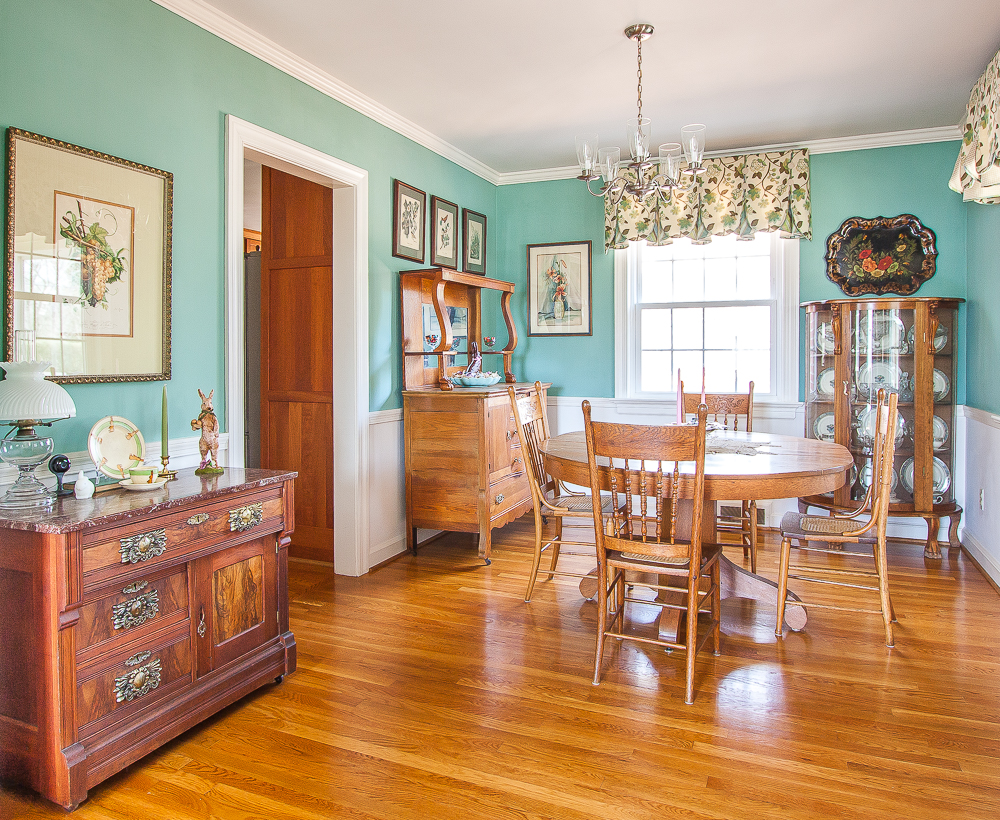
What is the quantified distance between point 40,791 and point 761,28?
3.78 m

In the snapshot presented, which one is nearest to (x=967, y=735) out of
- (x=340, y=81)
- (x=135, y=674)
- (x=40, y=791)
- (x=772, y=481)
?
(x=772, y=481)

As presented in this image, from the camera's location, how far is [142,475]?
2.27 metres

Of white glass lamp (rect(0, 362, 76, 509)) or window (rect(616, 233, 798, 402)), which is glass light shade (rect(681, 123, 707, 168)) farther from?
white glass lamp (rect(0, 362, 76, 509))

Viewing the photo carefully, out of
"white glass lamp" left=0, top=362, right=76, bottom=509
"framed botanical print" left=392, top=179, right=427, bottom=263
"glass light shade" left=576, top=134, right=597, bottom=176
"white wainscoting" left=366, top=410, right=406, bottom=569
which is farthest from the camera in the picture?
"framed botanical print" left=392, top=179, right=427, bottom=263

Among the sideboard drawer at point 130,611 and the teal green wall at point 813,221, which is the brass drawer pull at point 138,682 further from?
the teal green wall at point 813,221

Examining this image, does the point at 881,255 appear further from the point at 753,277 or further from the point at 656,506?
the point at 656,506

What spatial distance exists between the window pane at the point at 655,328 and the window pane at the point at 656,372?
5cm

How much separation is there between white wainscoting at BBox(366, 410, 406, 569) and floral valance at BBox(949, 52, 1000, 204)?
3190 mm

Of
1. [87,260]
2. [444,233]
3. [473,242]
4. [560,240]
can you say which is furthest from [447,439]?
[87,260]

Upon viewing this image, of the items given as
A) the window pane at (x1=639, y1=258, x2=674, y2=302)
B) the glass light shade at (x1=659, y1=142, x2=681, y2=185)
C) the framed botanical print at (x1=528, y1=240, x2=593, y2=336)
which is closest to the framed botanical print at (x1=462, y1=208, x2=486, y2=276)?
the framed botanical print at (x1=528, y1=240, x2=593, y2=336)

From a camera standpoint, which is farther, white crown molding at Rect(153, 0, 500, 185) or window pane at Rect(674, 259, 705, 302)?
window pane at Rect(674, 259, 705, 302)

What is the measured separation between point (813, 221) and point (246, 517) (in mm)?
4115

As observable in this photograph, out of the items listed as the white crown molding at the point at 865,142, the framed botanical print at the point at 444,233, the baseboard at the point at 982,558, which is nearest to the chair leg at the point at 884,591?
the baseboard at the point at 982,558

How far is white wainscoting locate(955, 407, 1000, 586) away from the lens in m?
3.74
